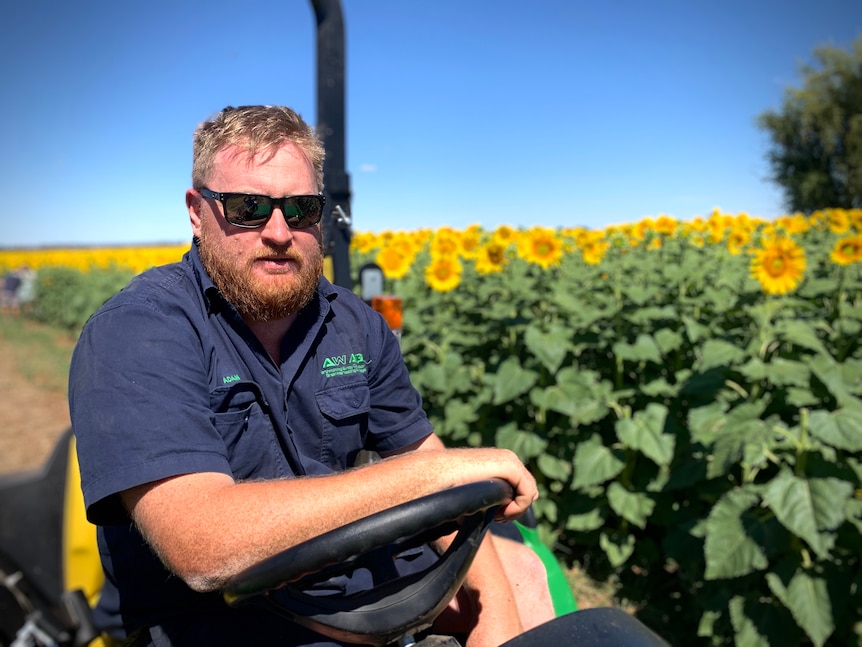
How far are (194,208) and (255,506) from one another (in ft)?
2.93

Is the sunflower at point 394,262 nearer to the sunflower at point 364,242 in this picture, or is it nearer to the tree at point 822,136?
the sunflower at point 364,242

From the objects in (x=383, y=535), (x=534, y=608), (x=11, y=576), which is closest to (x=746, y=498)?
(x=534, y=608)

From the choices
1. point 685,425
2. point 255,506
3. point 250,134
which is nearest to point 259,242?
point 250,134

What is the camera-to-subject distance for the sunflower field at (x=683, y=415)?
260cm

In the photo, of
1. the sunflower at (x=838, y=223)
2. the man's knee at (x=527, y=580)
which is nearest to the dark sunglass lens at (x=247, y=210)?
the man's knee at (x=527, y=580)

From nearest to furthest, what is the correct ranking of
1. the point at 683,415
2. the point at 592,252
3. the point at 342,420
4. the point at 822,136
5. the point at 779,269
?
the point at 342,420 < the point at 779,269 < the point at 683,415 < the point at 592,252 < the point at 822,136

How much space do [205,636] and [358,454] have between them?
0.59 m

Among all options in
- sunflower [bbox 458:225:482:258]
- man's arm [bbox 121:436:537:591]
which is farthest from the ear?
sunflower [bbox 458:225:482:258]

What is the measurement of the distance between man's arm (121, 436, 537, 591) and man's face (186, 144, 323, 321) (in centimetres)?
50

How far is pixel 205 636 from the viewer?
1318 millimetres

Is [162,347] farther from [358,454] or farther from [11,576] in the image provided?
[11,576]

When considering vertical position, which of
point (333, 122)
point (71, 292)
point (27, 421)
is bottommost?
point (27, 421)

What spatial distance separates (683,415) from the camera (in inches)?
145

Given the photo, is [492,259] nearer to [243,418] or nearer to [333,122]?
[333,122]
